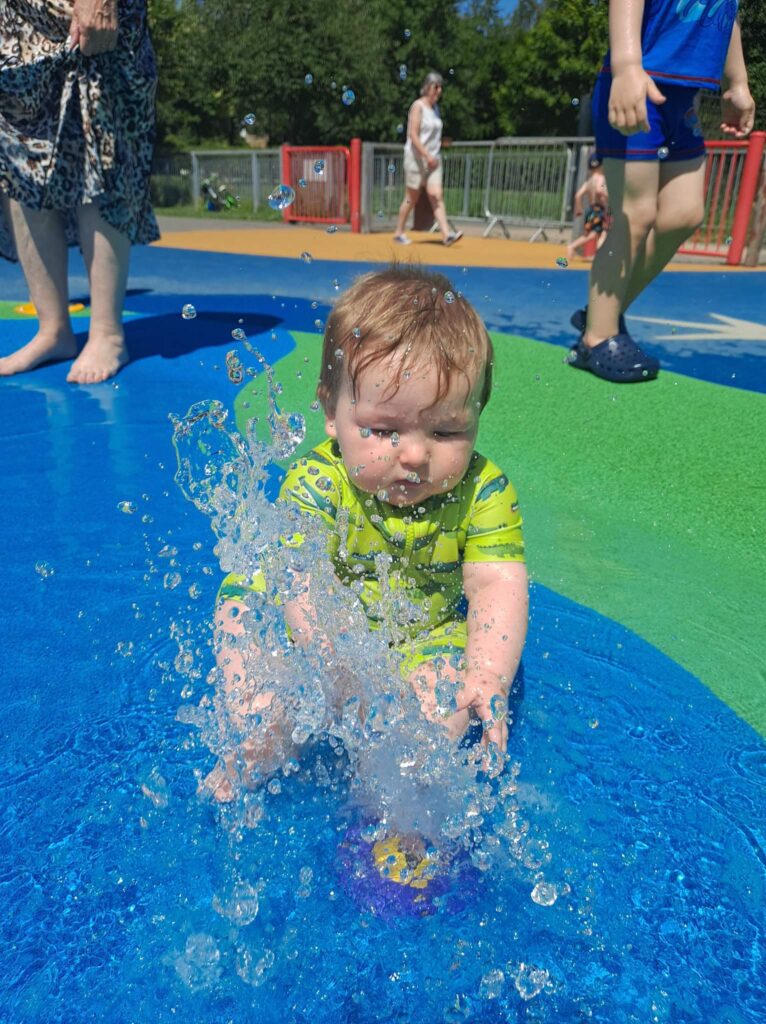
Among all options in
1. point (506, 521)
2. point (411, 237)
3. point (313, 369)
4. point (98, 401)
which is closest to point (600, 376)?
point (313, 369)

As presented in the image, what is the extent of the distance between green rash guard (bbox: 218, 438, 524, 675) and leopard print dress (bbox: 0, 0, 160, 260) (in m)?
2.68

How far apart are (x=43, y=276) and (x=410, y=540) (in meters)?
3.10

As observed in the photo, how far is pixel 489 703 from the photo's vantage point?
158 centimetres

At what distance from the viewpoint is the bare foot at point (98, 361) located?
13.5 feet

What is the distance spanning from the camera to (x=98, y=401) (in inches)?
152

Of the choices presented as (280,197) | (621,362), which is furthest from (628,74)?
(280,197)

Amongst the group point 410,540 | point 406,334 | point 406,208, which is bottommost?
point 410,540

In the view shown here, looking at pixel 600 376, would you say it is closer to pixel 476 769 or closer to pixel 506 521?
pixel 506 521

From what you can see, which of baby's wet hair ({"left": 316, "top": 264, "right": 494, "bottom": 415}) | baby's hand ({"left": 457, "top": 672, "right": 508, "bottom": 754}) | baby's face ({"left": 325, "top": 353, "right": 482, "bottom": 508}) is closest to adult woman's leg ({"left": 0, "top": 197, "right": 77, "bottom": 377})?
baby's wet hair ({"left": 316, "top": 264, "right": 494, "bottom": 415})

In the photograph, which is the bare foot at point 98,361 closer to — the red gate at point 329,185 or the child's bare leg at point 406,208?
the child's bare leg at point 406,208

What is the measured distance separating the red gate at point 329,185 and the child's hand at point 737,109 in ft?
38.1

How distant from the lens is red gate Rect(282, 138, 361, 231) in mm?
16000

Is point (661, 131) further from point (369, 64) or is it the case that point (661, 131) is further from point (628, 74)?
point (369, 64)

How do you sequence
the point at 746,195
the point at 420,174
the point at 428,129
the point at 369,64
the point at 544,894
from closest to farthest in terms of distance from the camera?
the point at 544,894, the point at 428,129, the point at 746,195, the point at 420,174, the point at 369,64
